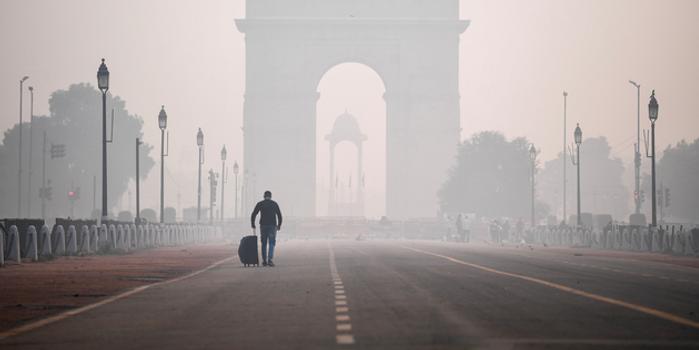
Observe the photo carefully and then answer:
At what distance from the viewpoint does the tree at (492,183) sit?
426 feet

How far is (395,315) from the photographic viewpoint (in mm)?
14734

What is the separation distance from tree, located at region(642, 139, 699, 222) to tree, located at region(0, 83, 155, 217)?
186 feet

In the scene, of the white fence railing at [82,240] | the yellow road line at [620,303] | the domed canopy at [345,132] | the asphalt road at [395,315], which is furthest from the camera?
the domed canopy at [345,132]

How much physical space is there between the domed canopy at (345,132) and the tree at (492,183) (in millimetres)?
63493

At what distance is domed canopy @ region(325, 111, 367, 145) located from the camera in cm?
19562

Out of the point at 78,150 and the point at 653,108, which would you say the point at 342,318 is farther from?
the point at 78,150

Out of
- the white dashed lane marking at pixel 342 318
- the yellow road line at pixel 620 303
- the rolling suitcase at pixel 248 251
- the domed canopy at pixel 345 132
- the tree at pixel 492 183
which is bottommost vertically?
the white dashed lane marking at pixel 342 318

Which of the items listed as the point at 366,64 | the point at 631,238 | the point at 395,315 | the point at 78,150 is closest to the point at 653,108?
the point at 631,238

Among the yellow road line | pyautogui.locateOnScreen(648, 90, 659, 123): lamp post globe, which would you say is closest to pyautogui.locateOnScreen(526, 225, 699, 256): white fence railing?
pyautogui.locateOnScreen(648, 90, 659, 123): lamp post globe

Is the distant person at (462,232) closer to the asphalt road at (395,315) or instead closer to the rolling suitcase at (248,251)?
the rolling suitcase at (248,251)

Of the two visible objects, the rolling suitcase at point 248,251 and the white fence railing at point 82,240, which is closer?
the white fence railing at point 82,240

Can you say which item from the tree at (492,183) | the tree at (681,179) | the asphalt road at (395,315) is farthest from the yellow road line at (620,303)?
the tree at (681,179)

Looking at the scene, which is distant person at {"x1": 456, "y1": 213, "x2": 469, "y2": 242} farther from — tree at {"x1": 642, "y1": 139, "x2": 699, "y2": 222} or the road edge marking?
the road edge marking

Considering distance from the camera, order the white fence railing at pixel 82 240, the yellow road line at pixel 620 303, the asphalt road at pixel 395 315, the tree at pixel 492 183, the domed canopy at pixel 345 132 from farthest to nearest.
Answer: the domed canopy at pixel 345 132, the tree at pixel 492 183, the white fence railing at pixel 82 240, the yellow road line at pixel 620 303, the asphalt road at pixel 395 315
